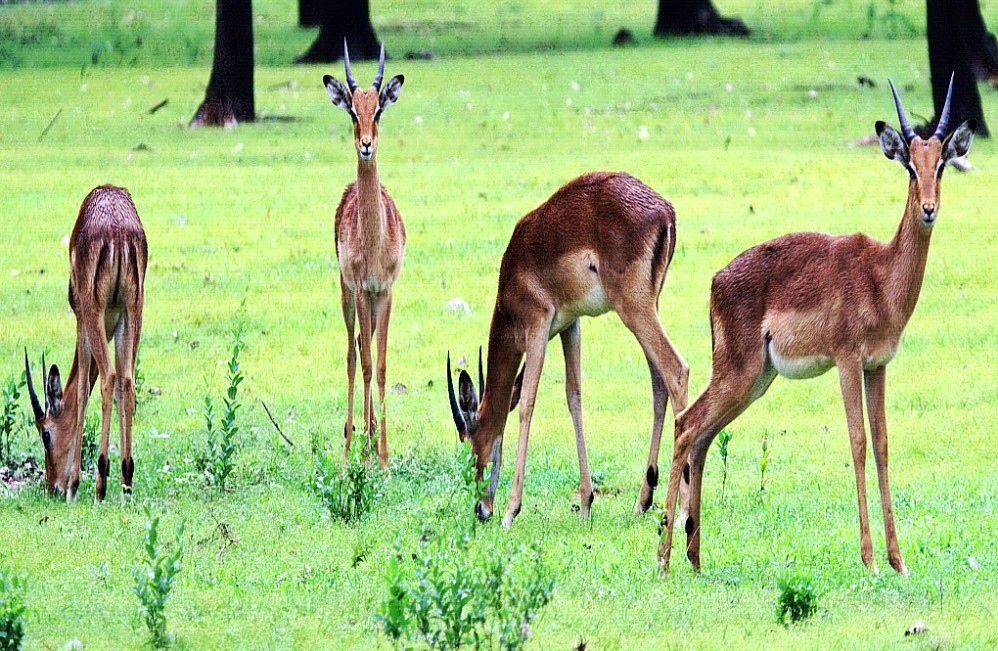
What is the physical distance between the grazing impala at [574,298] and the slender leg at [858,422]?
4.01 ft

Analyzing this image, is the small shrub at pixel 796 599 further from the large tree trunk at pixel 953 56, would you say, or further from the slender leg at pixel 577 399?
the large tree trunk at pixel 953 56

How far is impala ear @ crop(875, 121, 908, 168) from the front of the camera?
268 inches

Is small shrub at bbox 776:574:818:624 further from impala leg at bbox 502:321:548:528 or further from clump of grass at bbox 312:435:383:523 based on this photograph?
clump of grass at bbox 312:435:383:523

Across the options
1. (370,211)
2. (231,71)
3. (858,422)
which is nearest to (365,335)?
(370,211)

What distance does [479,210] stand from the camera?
17.2 metres

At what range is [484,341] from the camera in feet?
40.6

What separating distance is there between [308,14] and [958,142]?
30865 mm

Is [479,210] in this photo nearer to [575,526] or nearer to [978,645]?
[575,526]

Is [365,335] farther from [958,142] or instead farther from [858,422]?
[958,142]

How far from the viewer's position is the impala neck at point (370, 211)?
977 centimetres

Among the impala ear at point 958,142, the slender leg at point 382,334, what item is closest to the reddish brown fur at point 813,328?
the impala ear at point 958,142

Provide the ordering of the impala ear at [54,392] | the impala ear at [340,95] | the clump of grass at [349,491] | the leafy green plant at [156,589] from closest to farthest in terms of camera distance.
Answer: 1. the leafy green plant at [156,589]
2. the clump of grass at [349,491]
3. the impala ear at [54,392]
4. the impala ear at [340,95]

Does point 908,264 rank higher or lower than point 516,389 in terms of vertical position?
higher

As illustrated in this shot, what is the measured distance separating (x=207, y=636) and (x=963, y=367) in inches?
272
